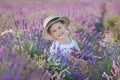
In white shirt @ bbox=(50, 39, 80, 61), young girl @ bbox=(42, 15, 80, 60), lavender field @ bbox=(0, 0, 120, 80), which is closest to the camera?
lavender field @ bbox=(0, 0, 120, 80)

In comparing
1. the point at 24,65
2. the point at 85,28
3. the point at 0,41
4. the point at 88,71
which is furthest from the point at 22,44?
the point at 85,28

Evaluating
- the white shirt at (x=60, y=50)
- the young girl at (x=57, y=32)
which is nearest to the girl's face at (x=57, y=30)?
the young girl at (x=57, y=32)

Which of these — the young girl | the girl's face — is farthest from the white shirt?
the girl's face

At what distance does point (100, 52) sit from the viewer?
195 inches

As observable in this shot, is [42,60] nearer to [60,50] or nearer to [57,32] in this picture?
[60,50]

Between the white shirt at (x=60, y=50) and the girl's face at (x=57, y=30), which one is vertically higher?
the girl's face at (x=57, y=30)

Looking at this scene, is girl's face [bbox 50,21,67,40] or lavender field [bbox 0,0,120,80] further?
girl's face [bbox 50,21,67,40]

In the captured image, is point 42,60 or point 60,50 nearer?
point 42,60

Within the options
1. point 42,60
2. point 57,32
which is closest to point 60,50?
point 42,60

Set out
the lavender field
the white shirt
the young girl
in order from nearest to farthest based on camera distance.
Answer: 1. the lavender field
2. the white shirt
3. the young girl

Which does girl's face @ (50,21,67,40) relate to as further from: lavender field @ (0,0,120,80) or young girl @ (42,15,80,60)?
lavender field @ (0,0,120,80)

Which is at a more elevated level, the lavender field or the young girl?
the young girl

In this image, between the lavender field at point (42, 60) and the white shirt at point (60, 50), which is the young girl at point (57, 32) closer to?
the white shirt at point (60, 50)

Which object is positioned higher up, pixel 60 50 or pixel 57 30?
pixel 57 30
